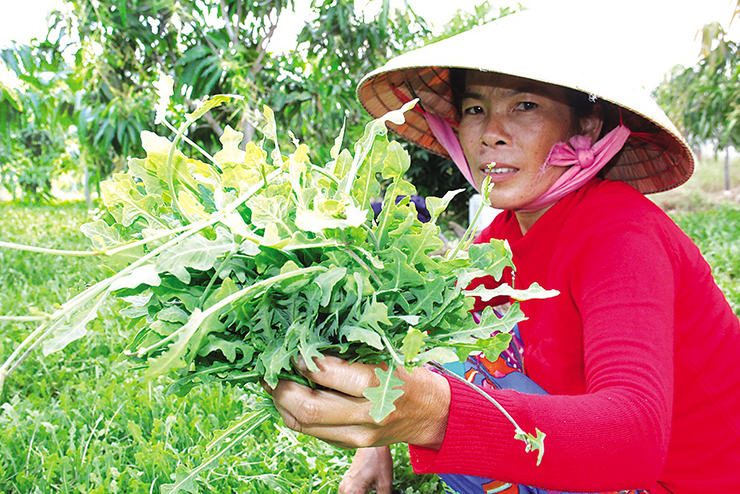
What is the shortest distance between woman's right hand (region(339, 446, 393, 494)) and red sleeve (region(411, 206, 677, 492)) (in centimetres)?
55

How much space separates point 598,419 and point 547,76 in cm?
66

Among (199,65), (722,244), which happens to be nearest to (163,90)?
(199,65)

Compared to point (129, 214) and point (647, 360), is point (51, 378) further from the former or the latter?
point (647, 360)

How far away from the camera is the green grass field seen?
1.46 m

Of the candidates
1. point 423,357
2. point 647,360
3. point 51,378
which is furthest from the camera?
point 51,378

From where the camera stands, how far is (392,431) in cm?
84

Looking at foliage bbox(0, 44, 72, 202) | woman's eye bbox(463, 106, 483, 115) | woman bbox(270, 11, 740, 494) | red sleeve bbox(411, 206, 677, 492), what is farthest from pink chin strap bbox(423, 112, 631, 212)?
foliage bbox(0, 44, 72, 202)

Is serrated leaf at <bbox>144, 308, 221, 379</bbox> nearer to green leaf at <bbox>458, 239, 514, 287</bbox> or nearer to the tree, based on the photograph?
green leaf at <bbox>458, 239, 514, 287</bbox>

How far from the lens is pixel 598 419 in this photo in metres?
0.90

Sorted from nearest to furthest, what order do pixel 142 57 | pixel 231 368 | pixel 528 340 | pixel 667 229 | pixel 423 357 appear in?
1. pixel 423 357
2. pixel 231 368
3. pixel 667 229
4. pixel 528 340
5. pixel 142 57

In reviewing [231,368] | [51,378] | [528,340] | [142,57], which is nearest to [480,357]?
[528,340]

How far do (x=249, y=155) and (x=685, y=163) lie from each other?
123 centimetres

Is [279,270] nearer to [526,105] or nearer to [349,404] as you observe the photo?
[349,404]

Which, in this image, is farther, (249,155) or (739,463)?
(739,463)
